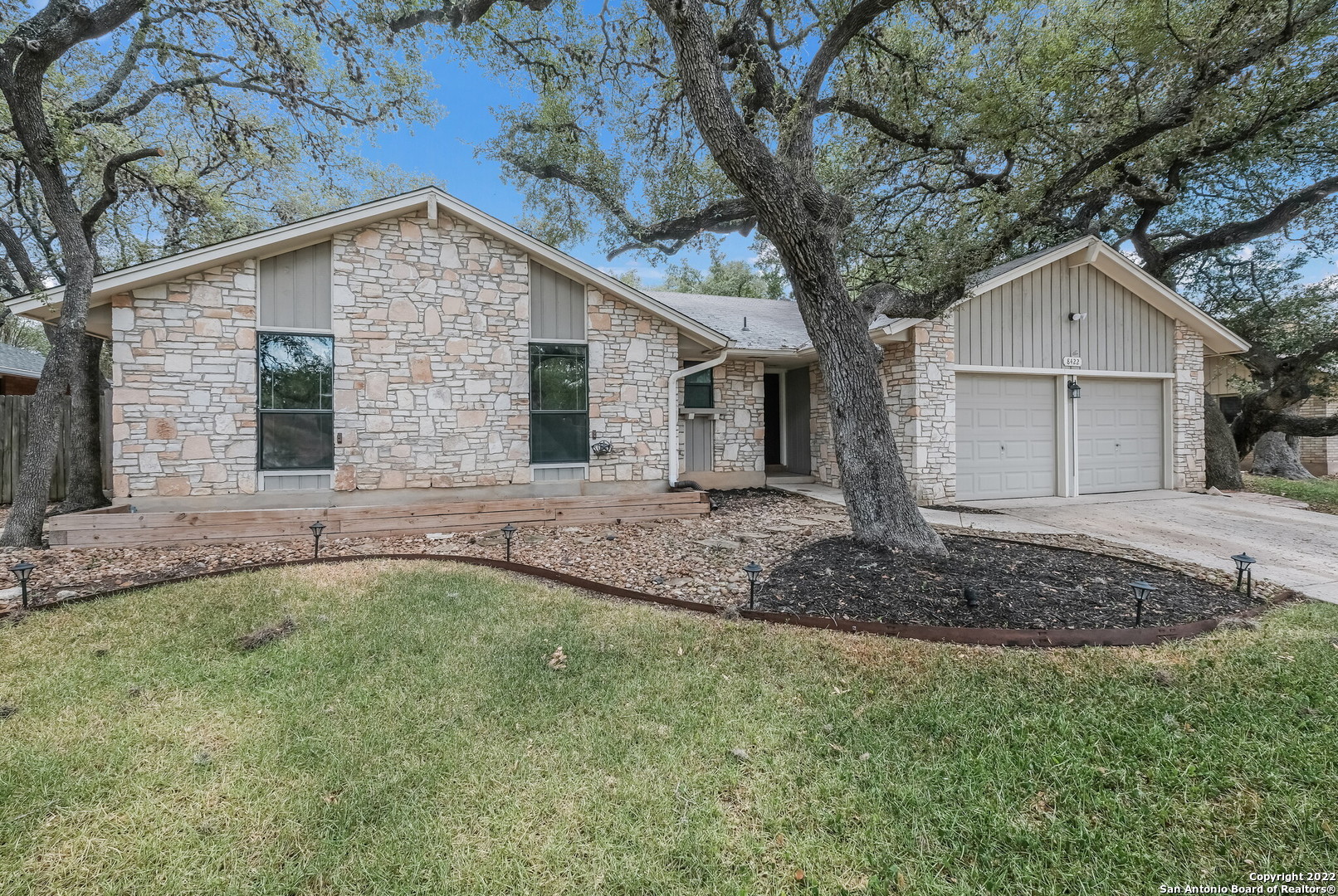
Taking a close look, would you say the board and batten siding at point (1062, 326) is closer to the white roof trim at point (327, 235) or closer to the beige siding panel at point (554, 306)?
the white roof trim at point (327, 235)

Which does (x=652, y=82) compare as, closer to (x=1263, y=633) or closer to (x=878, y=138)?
(x=878, y=138)

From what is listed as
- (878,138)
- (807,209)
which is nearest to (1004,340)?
(878,138)

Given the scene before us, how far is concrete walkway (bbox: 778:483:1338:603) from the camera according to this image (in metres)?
5.34

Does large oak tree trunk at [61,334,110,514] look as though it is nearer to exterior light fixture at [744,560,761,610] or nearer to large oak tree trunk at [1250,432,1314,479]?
exterior light fixture at [744,560,761,610]

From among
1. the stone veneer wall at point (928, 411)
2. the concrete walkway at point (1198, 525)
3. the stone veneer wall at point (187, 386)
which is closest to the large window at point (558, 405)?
the stone veneer wall at point (187, 386)

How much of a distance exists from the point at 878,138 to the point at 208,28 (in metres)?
10.3

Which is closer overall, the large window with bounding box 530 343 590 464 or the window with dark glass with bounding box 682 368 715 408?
the large window with bounding box 530 343 590 464

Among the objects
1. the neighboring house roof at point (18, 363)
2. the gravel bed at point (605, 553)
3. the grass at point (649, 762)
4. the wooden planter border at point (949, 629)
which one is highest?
the neighboring house roof at point (18, 363)

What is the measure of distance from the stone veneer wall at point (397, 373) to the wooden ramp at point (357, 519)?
0.58m

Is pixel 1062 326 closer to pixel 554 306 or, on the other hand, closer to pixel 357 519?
pixel 554 306

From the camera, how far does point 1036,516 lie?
7.78 meters

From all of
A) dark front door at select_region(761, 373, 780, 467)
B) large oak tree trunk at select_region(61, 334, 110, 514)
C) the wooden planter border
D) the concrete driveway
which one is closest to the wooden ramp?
large oak tree trunk at select_region(61, 334, 110, 514)

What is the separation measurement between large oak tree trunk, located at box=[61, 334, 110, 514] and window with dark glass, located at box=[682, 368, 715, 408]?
8.79m

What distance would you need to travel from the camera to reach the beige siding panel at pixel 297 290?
22.8ft
